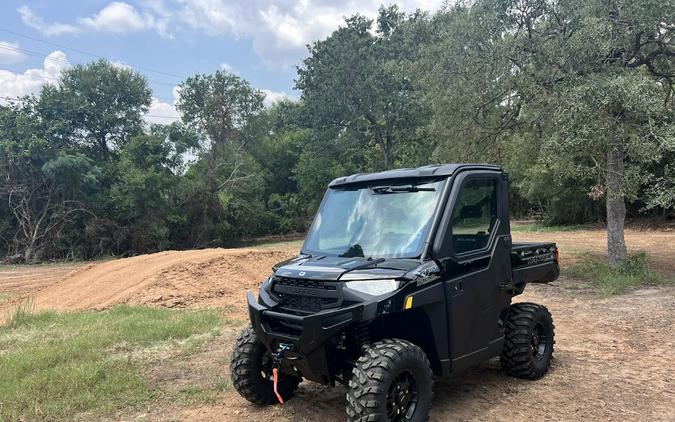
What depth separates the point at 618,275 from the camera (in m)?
11.1

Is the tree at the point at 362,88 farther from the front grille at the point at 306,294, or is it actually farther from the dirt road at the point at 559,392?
the front grille at the point at 306,294

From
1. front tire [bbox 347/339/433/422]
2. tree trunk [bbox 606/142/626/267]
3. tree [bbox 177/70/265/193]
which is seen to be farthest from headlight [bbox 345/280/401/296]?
tree [bbox 177/70/265/193]

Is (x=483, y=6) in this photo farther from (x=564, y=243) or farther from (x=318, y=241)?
(x=564, y=243)

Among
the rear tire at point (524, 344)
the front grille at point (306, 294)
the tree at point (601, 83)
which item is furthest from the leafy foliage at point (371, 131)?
the front grille at point (306, 294)

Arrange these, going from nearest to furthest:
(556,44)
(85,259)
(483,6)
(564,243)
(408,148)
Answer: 1. (556,44)
2. (483,6)
3. (564,243)
4. (85,259)
5. (408,148)

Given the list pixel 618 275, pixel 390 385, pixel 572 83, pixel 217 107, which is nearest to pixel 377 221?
pixel 390 385

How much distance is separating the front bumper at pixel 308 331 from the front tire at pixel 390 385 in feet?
0.91

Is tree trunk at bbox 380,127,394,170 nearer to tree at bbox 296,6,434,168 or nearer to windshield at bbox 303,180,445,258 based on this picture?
tree at bbox 296,6,434,168

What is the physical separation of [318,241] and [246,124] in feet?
130

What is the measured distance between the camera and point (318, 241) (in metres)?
4.72

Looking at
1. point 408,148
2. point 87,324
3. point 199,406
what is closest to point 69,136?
point 408,148

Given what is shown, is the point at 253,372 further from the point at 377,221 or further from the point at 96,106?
the point at 96,106

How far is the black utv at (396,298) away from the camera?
→ 3578 millimetres

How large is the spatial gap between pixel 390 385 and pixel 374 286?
0.69 metres
